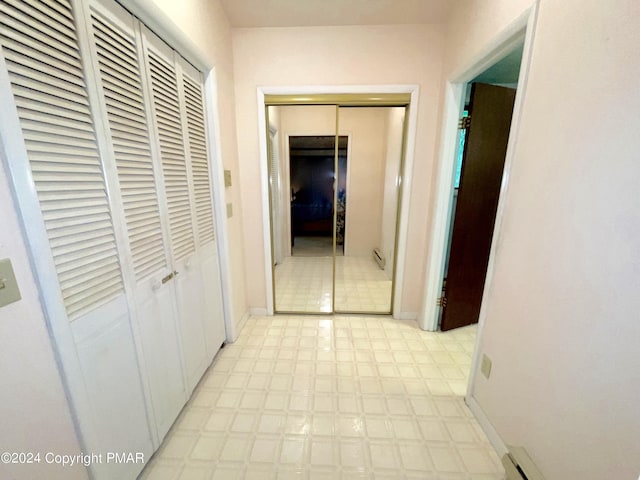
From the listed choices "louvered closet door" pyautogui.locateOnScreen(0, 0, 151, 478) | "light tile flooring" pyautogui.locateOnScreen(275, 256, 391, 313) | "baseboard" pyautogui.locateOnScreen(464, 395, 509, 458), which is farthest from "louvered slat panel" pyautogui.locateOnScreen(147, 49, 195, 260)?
"baseboard" pyautogui.locateOnScreen(464, 395, 509, 458)

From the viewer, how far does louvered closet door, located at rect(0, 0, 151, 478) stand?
0.63 meters

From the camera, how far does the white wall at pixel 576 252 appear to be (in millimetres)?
662

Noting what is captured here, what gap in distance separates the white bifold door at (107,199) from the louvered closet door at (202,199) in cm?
3

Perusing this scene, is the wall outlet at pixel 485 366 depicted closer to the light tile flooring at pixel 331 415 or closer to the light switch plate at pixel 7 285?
the light tile flooring at pixel 331 415

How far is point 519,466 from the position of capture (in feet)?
3.16

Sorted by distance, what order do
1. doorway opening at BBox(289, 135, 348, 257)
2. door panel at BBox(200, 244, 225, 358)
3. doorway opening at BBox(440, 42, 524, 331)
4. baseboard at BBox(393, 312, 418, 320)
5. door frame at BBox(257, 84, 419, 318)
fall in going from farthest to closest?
doorway opening at BBox(289, 135, 348, 257), baseboard at BBox(393, 312, 418, 320), door frame at BBox(257, 84, 419, 318), doorway opening at BBox(440, 42, 524, 331), door panel at BBox(200, 244, 225, 358)

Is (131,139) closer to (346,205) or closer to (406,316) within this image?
(406,316)

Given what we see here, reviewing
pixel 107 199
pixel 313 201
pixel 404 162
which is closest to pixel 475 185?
pixel 404 162

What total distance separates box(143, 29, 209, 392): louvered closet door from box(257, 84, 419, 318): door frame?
2.52ft

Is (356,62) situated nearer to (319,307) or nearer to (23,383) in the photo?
(319,307)

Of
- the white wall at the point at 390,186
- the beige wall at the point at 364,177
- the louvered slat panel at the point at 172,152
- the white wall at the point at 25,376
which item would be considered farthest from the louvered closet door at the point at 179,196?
the beige wall at the point at 364,177

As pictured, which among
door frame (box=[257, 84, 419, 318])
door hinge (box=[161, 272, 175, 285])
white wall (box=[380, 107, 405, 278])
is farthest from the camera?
white wall (box=[380, 107, 405, 278])

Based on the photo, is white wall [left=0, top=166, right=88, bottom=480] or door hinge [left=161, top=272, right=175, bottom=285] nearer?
white wall [left=0, top=166, right=88, bottom=480]

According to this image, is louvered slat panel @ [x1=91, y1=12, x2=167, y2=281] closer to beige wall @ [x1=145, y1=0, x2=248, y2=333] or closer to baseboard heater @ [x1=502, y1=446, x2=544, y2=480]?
beige wall @ [x1=145, y1=0, x2=248, y2=333]
